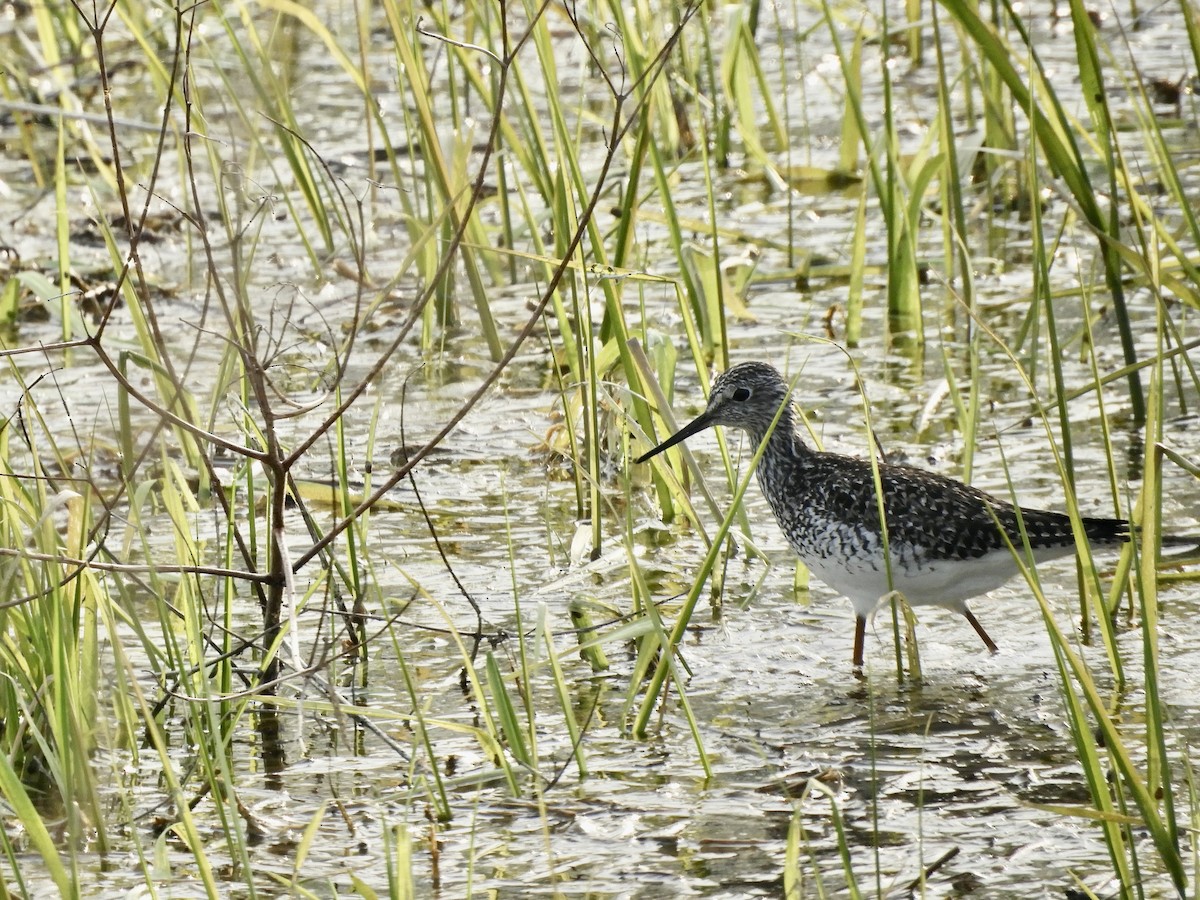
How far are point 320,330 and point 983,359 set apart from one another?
3.16 meters

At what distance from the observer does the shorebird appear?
5145 mm

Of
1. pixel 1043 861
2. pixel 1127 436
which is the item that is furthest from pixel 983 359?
pixel 1043 861

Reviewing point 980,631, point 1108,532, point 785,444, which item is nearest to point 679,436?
point 785,444

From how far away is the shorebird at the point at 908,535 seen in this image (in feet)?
16.9

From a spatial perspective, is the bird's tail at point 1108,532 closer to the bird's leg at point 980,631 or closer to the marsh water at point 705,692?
the marsh water at point 705,692

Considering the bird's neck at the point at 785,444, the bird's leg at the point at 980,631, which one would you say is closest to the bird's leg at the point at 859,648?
the bird's leg at the point at 980,631

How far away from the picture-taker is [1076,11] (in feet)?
15.4

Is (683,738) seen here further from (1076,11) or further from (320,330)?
(320,330)

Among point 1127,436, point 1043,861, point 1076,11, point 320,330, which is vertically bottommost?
point 1043,861

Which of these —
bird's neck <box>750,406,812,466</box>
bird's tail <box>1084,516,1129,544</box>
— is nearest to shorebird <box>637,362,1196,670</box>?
bird's tail <box>1084,516,1129,544</box>

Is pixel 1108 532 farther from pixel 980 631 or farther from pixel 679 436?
pixel 679 436

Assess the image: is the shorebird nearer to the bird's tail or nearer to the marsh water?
the bird's tail

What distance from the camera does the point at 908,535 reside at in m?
5.26

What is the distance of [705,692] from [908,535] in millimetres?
813
